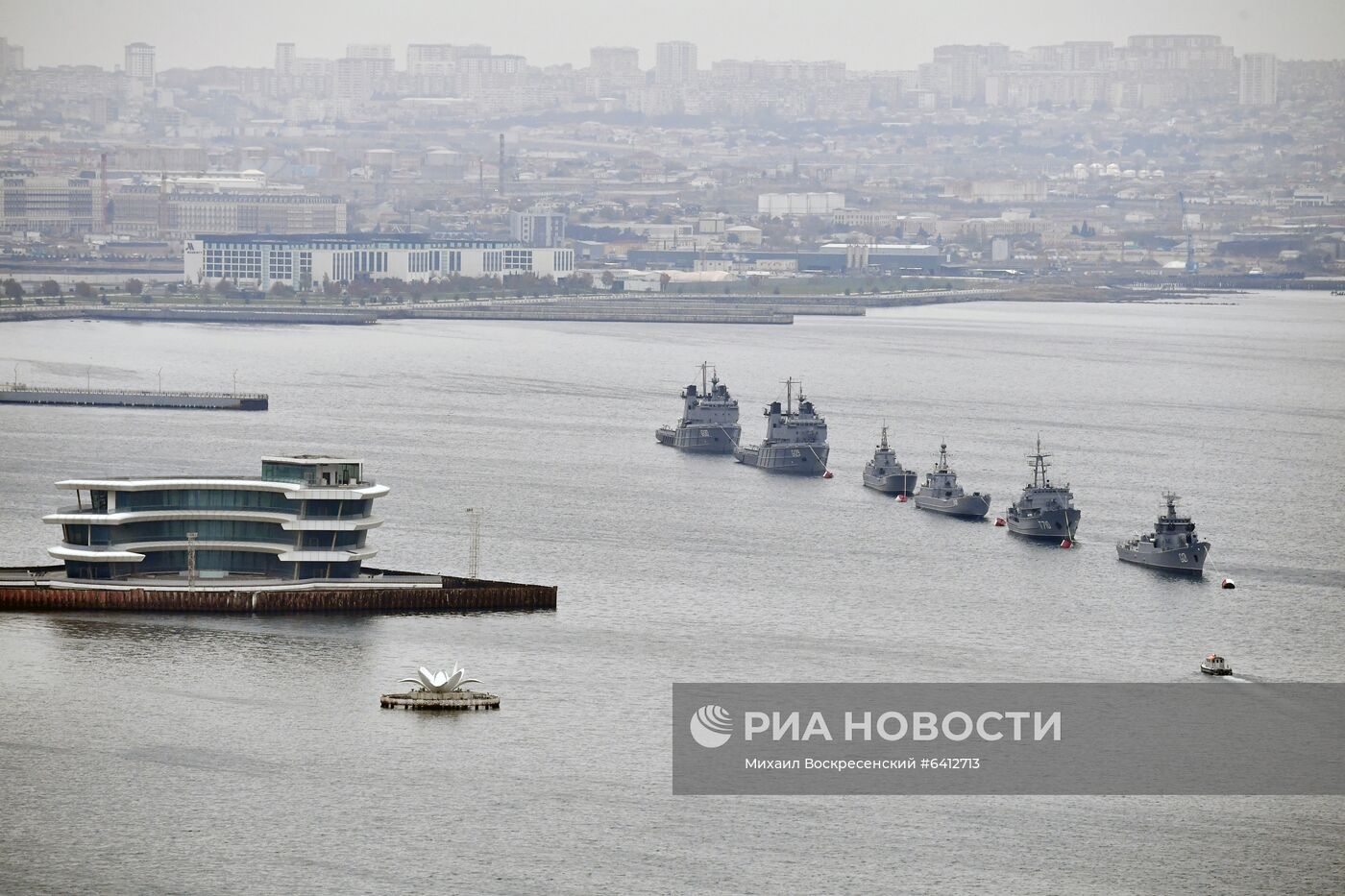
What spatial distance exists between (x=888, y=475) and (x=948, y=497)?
309 cm

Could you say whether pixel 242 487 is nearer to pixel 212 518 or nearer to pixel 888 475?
pixel 212 518

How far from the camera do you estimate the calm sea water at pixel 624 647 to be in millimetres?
20891

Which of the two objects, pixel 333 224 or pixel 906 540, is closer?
pixel 906 540

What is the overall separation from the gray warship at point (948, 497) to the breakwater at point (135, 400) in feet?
60.2

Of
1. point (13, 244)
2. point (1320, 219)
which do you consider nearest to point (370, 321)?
point (13, 244)

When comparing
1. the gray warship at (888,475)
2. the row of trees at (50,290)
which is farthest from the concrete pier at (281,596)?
the row of trees at (50,290)

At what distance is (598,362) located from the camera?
70000 millimetres

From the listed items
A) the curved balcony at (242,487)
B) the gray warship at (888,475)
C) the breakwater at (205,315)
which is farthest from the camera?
the breakwater at (205,315)

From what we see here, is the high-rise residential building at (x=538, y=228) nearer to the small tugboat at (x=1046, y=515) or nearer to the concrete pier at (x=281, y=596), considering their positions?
the small tugboat at (x=1046, y=515)

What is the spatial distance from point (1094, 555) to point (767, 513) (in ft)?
19.2

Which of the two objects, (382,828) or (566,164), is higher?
(566,164)

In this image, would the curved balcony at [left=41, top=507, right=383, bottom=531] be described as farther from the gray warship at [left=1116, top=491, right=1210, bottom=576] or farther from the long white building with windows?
the long white building with windows

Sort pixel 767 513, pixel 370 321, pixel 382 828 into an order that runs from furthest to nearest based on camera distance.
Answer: pixel 370 321 < pixel 767 513 < pixel 382 828

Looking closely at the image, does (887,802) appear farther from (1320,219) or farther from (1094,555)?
(1320,219)
